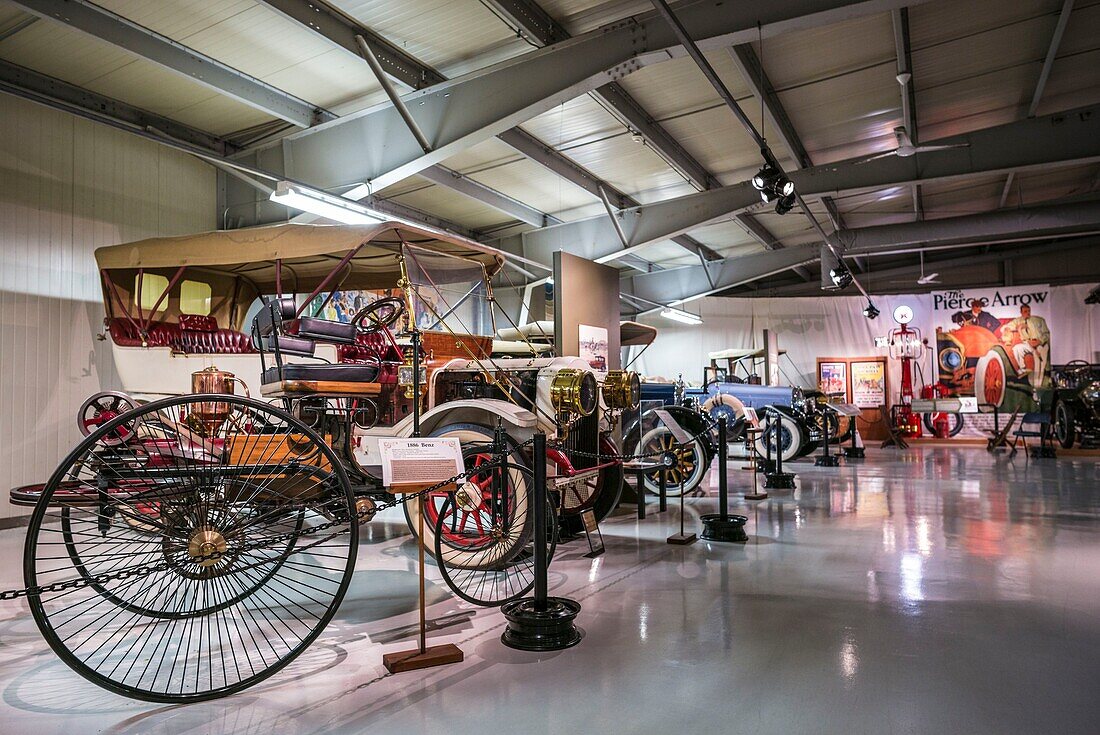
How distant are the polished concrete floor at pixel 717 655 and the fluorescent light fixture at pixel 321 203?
3.41 m

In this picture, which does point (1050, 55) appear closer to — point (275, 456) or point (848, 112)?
point (848, 112)

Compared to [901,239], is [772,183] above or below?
below

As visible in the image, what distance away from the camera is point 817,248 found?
48.2ft

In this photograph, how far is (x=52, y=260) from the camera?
22.1ft

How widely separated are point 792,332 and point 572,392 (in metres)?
15.6

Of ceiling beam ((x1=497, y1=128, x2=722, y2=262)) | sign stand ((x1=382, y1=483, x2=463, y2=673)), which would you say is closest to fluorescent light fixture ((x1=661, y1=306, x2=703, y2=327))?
ceiling beam ((x1=497, y1=128, x2=722, y2=262))

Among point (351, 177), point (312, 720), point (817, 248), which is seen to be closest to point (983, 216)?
point (817, 248)

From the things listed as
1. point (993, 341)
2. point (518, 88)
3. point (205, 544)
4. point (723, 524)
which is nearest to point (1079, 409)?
point (993, 341)

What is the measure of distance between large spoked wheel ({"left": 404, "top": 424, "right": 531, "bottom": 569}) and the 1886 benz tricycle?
18 mm

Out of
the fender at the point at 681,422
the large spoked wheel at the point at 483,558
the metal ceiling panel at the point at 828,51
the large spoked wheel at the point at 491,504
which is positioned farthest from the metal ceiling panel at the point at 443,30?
the large spoked wheel at the point at 483,558

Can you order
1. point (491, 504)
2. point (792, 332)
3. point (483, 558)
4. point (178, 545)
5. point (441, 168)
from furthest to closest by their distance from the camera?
1. point (792, 332)
2. point (441, 168)
3. point (483, 558)
4. point (491, 504)
5. point (178, 545)

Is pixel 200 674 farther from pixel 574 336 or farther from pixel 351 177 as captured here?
pixel 351 177

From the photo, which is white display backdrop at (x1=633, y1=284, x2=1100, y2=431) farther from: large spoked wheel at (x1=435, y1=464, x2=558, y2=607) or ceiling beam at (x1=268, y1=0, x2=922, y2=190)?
large spoked wheel at (x1=435, y1=464, x2=558, y2=607)

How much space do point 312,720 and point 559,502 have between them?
9.65 feet
